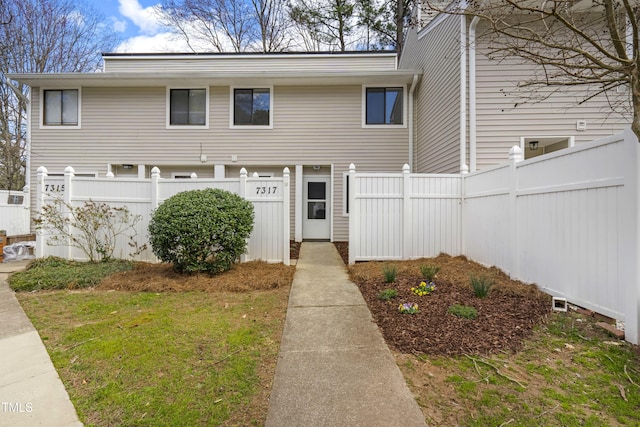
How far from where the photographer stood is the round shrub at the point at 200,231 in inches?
202

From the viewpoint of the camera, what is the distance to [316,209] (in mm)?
9789

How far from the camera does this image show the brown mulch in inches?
117

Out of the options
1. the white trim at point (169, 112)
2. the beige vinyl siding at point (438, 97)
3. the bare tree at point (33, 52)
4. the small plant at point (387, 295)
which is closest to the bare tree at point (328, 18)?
the beige vinyl siding at point (438, 97)

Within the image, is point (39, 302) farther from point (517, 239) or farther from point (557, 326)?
point (517, 239)

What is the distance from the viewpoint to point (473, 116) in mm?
6590

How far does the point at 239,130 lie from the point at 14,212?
6.95 m

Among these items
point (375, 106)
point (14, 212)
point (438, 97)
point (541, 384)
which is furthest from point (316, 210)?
point (14, 212)

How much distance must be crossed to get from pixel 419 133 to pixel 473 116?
2789 mm

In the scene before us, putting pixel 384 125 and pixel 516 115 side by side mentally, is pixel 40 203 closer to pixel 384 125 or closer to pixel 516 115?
pixel 384 125

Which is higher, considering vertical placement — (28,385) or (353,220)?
(353,220)

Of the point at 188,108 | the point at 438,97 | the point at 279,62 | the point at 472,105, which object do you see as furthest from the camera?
the point at 279,62

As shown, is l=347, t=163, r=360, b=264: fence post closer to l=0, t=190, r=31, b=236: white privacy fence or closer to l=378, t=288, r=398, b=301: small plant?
l=378, t=288, r=398, b=301: small plant

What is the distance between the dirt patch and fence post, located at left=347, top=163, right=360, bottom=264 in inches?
55.3

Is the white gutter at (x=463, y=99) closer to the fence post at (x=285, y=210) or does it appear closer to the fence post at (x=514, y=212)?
the fence post at (x=514, y=212)
